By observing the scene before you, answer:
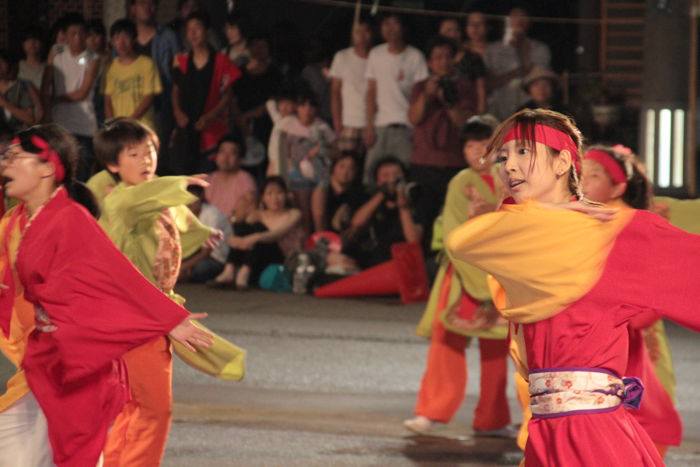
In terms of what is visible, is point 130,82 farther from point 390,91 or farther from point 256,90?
point 390,91

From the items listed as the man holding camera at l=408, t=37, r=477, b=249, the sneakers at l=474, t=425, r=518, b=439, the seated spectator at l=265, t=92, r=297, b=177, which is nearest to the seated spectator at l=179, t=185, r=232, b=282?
the seated spectator at l=265, t=92, r=297, b=177

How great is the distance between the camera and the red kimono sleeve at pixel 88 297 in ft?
17.3

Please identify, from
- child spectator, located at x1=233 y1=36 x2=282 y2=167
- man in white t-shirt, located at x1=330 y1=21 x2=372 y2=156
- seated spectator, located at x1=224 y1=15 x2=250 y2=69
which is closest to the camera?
man in white t-shirt, located at x1=330 y1=21 x2=372 y2=156

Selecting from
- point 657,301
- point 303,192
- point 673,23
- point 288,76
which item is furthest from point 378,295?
point 657,301

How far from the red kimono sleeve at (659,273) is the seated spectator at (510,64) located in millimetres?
9208

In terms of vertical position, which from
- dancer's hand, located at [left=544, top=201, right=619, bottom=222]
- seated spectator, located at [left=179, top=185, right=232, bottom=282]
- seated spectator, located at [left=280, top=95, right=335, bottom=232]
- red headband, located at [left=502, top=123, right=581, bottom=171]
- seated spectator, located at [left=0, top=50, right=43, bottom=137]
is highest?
red headband, located at [left=502, top=123, right=581, bottom=171]

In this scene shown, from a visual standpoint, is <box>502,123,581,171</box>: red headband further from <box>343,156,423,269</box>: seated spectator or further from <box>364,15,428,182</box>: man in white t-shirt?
<box>364,15,428,182</box>: man in white t-shirt

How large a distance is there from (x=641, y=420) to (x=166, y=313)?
2.11 metres

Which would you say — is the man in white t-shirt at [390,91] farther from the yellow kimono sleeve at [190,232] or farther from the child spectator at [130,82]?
the yellow kimono sleeve at [190,232]

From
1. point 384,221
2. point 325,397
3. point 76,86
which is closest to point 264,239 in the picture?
point 384,221

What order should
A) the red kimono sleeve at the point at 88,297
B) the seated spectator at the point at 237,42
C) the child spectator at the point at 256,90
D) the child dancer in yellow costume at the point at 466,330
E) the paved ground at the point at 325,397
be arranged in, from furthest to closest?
the seated spectator at the point at 237,42
the child spectator at the point at 256,90
the child dancer in yellow costume at the point at 466,330
the paved ground at the point at 325,397
the red kimono sleeve at the point at 88,297

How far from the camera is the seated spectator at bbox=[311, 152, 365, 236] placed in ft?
43.9

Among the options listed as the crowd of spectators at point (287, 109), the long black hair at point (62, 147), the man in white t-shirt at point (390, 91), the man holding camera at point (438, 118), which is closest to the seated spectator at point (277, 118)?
the crowd of spectators at point (287, 109)

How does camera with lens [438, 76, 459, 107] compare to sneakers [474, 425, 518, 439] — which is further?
camera with lens [438, 76, 459, 107]
